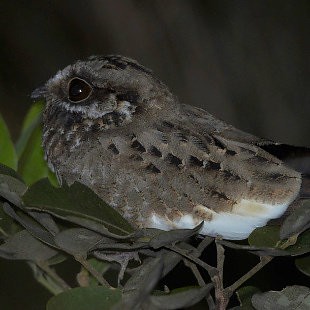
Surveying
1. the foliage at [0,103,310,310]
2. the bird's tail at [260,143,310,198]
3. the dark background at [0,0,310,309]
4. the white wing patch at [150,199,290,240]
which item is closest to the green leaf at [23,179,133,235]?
the foliage at [0,103,310,310]

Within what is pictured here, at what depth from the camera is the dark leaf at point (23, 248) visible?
1.29m

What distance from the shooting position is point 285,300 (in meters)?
1.20

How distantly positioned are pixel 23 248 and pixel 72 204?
0.67 feet

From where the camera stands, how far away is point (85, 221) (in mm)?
1151

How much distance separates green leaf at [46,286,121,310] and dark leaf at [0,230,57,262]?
0.18m

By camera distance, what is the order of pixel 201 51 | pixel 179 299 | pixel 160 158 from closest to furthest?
pixel 179 299, pixel 160 158, pixel 201 51

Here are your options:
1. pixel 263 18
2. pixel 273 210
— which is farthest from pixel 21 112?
pixel 273 210

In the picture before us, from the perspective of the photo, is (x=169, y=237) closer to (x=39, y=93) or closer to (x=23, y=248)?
(x=23, y=248)

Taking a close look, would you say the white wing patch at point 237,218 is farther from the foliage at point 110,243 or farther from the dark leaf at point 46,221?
the dark leaf at point 46,221

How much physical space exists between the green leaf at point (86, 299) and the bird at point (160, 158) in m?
0.26

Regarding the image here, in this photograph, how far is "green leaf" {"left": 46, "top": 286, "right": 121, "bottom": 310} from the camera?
1.12 meters

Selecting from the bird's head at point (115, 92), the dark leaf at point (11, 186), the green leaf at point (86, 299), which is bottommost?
the green leaf at point (86, 299)

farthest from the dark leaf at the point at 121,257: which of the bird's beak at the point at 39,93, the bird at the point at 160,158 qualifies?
the bird's beak at the point at 39,93

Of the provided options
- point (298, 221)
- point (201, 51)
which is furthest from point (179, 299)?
point (201, 51)
